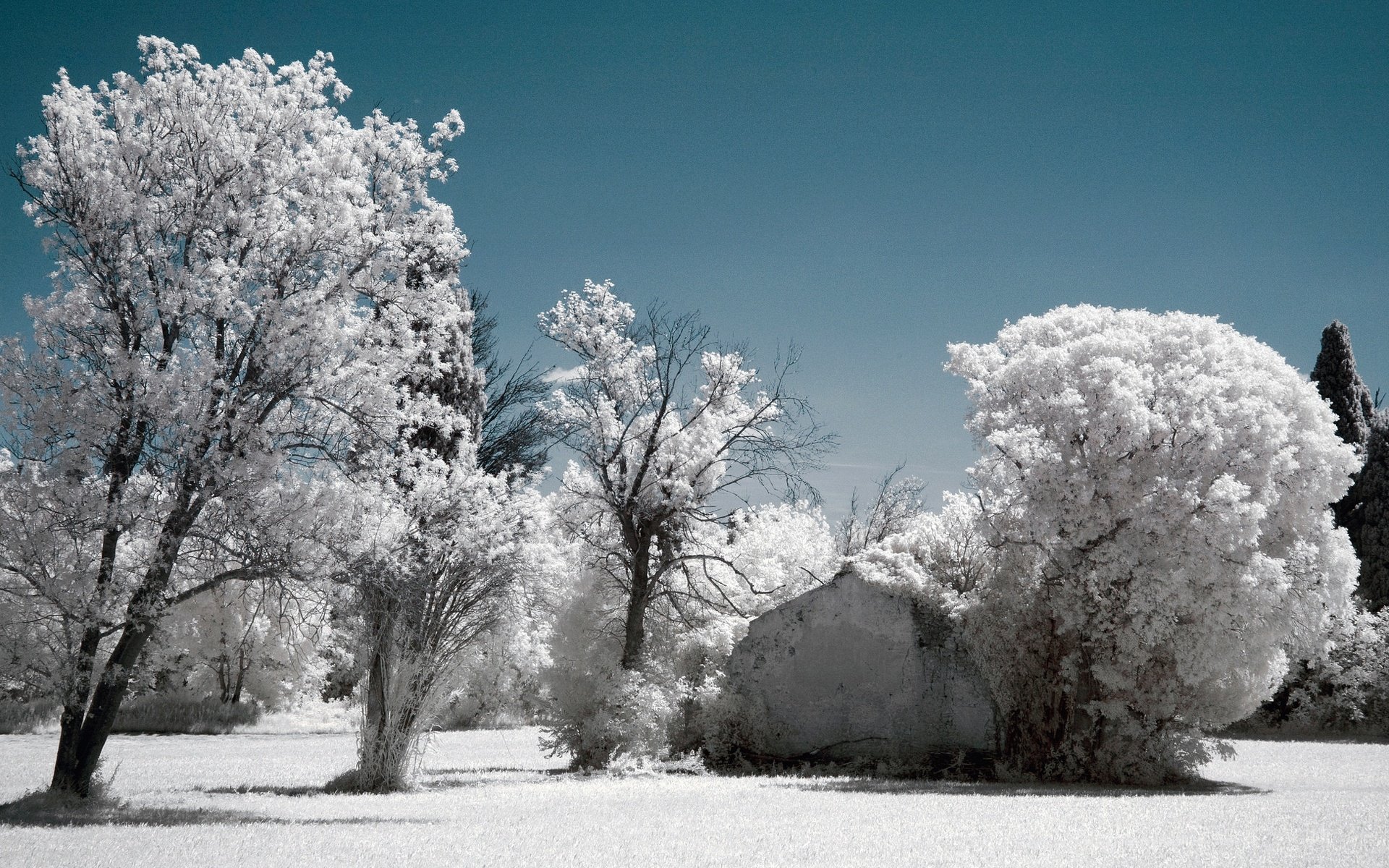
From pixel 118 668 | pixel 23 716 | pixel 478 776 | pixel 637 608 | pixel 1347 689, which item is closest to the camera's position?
pixel 118 668

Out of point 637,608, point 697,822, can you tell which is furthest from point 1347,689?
point 697,822

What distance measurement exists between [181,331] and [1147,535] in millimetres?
11868

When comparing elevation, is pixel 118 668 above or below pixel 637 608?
below

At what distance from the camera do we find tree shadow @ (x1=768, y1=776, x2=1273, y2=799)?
39.4 ft

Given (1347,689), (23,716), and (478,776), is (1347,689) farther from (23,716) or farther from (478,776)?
(23,716)

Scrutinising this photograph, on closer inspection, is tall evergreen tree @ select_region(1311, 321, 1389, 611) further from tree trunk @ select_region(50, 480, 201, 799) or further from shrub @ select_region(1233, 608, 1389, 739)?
tree trunk @ select_region(50, 480, 201, 799)

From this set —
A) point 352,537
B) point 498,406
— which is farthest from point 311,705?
point 352,537

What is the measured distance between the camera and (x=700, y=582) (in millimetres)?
19656

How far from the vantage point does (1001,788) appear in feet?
42.4

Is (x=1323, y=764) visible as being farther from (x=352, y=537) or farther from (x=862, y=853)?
(x=352, y=537)

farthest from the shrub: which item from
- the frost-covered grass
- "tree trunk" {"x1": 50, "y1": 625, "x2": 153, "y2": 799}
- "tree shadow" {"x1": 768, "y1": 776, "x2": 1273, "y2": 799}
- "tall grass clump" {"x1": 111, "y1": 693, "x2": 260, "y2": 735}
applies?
"tall grass clump" {"x1": 111, "y1": 693, "x2": 260, "y2": 735}

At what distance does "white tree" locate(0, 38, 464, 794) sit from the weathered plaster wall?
790 cm

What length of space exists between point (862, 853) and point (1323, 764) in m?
13.9

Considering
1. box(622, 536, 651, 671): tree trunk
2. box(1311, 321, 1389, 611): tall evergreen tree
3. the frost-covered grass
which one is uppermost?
box(1311, 321, 1389, 611): tall evergreen tree
